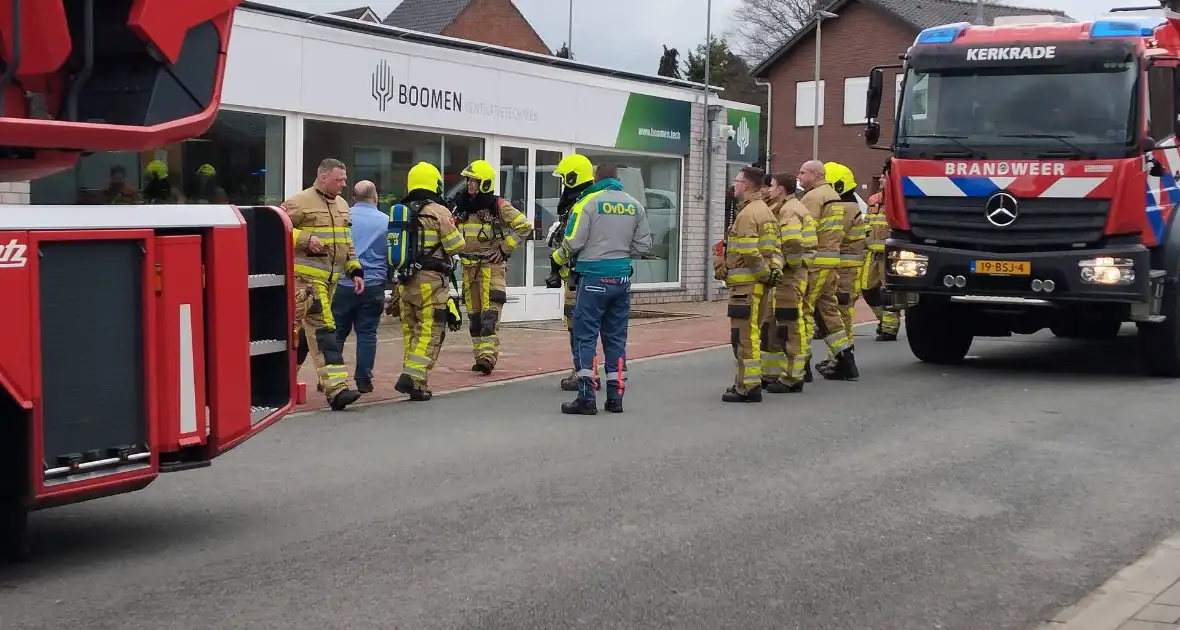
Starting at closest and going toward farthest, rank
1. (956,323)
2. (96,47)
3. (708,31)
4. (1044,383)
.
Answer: (96,47)
(1044,383)
(956,323)
(708,31)

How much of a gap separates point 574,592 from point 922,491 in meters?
2.83

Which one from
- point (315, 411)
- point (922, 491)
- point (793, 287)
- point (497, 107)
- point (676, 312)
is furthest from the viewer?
point (676, 312)

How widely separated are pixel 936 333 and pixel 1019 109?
2.51 m

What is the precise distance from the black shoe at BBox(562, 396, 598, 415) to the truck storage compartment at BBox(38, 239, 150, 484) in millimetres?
4959

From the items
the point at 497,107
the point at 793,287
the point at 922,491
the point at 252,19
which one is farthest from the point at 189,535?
the point at 497,107

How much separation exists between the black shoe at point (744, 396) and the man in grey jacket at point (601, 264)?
107 centimetres

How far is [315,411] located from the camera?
10.9 m

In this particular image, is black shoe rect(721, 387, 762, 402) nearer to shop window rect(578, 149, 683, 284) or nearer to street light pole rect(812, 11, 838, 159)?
shop window rect(578, 149, 683, 284)

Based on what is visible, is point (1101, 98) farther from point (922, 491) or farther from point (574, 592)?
point (574, 592)

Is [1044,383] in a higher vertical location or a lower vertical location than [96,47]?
lower

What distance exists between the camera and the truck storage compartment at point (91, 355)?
564cm

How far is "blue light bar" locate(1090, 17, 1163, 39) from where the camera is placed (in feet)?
41.1

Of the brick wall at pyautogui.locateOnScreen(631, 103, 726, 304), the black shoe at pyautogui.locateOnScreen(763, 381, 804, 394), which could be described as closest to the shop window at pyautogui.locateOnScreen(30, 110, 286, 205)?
the black shoe at pyautogui.locateOnScreen(763, 381, 804, 394)

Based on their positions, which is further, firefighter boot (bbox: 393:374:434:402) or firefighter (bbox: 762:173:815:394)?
firefighter (bbox: 762:173:815:394)
